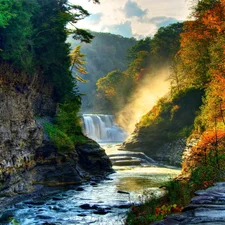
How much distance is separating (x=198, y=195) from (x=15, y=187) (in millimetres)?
13735

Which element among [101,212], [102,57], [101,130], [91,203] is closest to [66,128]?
[91,203]

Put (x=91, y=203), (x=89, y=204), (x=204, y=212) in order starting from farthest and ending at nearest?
(x=91, y=203) → (x=89, y=204) → (x=204, y=212)

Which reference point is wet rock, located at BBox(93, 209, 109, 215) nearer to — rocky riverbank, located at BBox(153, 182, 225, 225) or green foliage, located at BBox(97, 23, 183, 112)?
rocky riverbank, located at BBox(153, 182, 225, 225)

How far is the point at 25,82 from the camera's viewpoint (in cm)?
2138

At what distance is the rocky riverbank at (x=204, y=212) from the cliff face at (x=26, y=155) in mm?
13210

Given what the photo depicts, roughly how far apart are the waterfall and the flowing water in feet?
104

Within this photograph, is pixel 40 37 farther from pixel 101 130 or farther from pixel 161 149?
pixel 101 130

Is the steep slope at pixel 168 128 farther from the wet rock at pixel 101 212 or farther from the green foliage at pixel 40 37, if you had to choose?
the wet rock at pixel 101 212

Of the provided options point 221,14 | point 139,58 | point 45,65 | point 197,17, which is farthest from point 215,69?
point 139,58

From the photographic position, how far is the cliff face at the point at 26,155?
17484 mm

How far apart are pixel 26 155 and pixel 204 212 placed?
1598cm

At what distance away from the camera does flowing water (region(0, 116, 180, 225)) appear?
1338 cm

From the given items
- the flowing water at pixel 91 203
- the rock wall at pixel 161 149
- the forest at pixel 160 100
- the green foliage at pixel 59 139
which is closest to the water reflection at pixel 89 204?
the flowing water at pixel 91 203

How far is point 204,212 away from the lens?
215 inches
